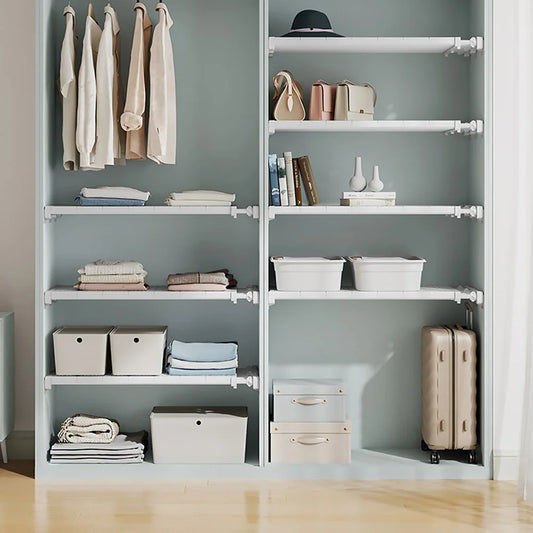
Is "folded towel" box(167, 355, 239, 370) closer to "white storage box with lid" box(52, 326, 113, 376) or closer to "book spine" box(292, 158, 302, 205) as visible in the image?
"white storage box with lid" box(52, 326, 113, 376)

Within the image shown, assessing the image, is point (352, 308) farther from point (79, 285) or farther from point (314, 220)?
point (79, 285)

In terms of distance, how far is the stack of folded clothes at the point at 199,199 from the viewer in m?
3.65

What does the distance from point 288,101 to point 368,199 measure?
0.55 m

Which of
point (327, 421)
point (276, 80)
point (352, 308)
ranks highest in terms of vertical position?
point (276, 80)

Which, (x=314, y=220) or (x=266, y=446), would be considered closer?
(x=266, y=446)

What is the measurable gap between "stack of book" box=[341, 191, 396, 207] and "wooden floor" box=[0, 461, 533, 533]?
4.02 feet

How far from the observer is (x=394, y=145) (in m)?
3.96

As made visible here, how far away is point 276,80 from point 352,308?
113 cm

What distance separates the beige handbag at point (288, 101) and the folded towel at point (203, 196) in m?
0.41

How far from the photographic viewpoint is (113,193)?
3.66 metres

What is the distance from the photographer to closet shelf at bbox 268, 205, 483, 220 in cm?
362

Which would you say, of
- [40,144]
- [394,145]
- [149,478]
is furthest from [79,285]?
[394,145]

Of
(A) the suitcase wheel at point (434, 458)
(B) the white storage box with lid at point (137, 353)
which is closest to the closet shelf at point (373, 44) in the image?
(B) the white storage box with lid at point (137, 353)

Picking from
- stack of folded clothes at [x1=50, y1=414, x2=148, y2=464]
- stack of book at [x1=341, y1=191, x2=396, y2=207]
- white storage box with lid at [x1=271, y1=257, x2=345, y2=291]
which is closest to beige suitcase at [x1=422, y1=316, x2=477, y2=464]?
white storage box with lid at [x1=271, y1=257, x2=345, y2=291]
